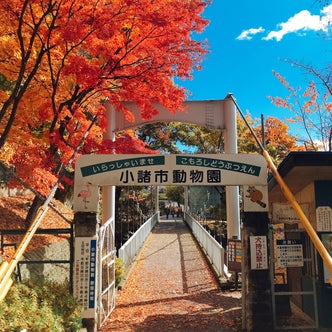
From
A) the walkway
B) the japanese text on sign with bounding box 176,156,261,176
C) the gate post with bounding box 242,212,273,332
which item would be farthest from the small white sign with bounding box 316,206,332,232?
the walkway

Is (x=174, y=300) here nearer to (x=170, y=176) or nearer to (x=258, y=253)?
(x=258, y=253)

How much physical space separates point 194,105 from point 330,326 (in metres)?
8.78

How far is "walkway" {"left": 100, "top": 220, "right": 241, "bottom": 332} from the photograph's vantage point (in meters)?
8.58

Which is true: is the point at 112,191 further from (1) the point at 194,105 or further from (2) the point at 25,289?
(2) the point at 25,289

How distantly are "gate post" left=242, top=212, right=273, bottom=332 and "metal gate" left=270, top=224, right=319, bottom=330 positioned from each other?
0.53 feet

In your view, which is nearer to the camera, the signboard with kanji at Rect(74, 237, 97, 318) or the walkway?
the signboard with kanji at Rect(74, 237, 97, 318)

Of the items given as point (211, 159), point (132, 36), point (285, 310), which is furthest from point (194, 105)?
point (285, 310)

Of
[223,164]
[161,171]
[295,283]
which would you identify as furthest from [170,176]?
[295,283]

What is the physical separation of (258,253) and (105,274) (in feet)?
13.3

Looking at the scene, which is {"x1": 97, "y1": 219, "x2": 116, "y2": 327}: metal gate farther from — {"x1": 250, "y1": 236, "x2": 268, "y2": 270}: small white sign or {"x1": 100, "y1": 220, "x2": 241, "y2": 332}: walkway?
{"x1": 250, "y1": 236, "x2": 268, "y2": 270}: small white sign

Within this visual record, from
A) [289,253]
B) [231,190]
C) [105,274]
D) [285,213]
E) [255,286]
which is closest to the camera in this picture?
[255,286]

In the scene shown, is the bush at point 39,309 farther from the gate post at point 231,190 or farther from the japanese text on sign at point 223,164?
the gate post at point 231,190

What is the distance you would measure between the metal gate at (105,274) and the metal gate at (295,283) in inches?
154

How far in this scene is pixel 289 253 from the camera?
26.0ft
